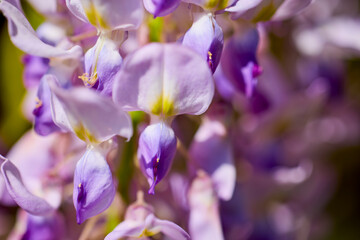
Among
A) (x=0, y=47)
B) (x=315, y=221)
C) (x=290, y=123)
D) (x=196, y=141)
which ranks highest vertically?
(x=196, y=141)

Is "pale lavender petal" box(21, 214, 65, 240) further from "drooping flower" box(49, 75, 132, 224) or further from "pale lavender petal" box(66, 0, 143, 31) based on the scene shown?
"pale lavender petal" box(66, 0, 143, 31)

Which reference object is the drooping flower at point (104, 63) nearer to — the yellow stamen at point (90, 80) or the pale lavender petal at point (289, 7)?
the yellow stamen at point (90, 80)

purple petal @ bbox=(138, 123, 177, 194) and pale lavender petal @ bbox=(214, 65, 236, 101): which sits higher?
purple petal @ bbox=(138, 123, 177, 194)

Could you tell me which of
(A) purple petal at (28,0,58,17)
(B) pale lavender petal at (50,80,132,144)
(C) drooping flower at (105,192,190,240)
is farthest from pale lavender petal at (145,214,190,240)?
(A) purple petal at (28,0,58,17)

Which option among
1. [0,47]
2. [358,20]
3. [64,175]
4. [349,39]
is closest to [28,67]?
[64,175]

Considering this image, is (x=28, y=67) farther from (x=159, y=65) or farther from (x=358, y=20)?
(x=358, y=20)

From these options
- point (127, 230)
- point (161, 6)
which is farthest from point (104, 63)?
point (127, 230)

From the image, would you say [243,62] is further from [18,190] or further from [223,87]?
[18,190]
